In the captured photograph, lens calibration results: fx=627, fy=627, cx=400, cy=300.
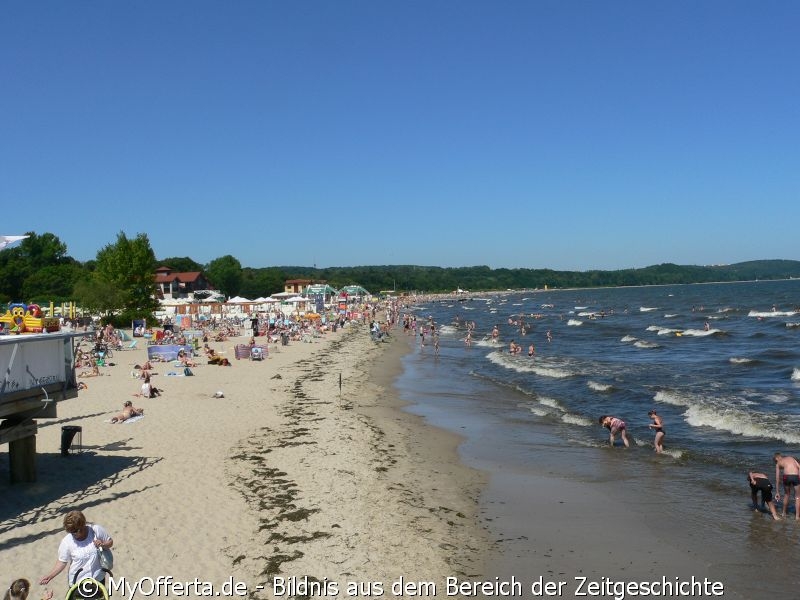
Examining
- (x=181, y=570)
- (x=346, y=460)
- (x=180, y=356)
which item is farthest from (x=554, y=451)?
(x=180, y=356)

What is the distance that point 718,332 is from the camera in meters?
44.3

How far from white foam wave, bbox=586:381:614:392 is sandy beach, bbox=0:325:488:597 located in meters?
7.91

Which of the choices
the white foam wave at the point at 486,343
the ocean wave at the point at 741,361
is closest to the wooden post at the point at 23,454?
the ocean wave at the point at 741,361

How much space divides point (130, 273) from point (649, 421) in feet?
123

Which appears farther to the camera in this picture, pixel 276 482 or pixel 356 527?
pixel 276 482

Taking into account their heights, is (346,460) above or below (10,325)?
below

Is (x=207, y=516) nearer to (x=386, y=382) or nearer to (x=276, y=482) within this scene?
(x=276, y=482)

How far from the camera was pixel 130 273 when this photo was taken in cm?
4381

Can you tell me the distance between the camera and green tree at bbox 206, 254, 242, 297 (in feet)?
339

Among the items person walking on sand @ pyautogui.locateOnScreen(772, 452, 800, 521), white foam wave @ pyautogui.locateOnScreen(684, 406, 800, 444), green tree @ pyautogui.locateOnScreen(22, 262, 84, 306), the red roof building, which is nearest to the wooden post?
person walking on sand @ pyautogui.locateOnScreen(772, 452, 800, 521)

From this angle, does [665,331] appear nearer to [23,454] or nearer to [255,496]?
[255,496]

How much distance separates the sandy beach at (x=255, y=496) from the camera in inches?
296

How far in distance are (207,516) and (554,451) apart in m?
8.00

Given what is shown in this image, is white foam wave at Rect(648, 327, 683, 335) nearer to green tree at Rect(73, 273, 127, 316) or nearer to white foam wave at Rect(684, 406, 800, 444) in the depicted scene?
white foam wave at Rect(684, 406, 800, 444)
